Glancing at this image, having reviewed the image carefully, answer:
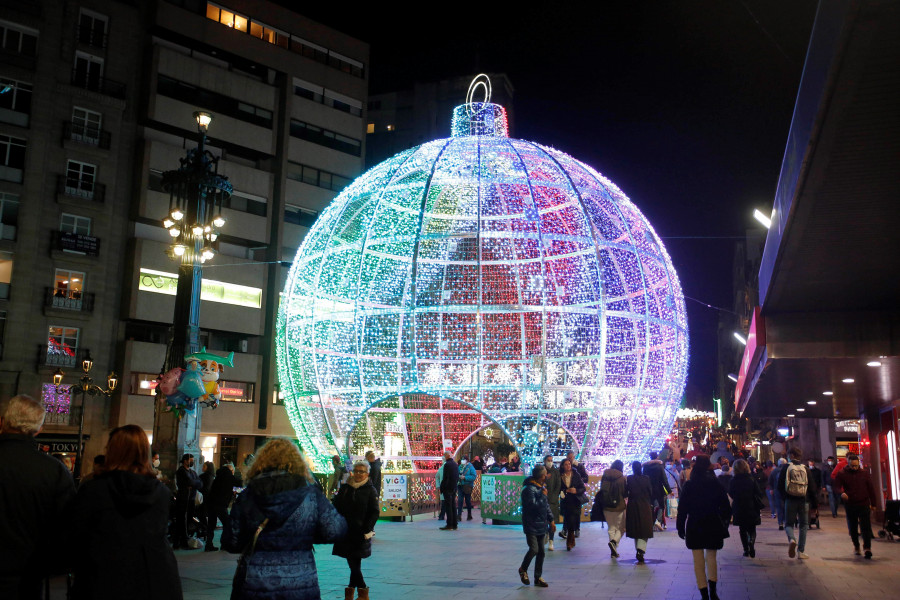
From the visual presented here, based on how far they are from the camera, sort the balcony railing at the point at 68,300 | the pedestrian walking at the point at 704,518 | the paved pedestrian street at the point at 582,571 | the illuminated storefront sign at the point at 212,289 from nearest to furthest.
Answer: the pedestrian walking at the point at 704,518 → the paved pedestrian street at the point at 582,571 → the balcony railing at the point at 68,300 → the illuminated storefront sign at the point at 212,289

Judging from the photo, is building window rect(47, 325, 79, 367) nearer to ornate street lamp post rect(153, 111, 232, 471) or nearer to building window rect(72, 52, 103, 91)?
building window rect(72, 52, 103, 91)

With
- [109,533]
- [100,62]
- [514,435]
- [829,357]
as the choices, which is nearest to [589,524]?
[514,435]

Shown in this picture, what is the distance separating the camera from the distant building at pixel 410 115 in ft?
204

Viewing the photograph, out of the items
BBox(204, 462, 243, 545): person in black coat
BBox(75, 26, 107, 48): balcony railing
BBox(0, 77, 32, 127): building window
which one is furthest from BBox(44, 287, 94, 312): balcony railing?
BBox(204, 462, 243, 545): person in black coat

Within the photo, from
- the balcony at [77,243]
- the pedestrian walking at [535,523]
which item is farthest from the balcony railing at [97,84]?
the pedestrian walking at [535,523]

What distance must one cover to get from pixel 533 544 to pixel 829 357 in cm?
528

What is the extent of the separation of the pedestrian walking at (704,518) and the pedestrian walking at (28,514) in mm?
6346

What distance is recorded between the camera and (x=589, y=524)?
59.3 ft

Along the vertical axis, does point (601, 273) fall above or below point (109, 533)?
above

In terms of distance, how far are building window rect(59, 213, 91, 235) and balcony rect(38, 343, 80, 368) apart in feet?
16.3

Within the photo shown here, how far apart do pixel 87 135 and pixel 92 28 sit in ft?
16.4

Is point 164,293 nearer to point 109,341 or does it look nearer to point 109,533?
point 109,341

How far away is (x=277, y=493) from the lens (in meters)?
4.53

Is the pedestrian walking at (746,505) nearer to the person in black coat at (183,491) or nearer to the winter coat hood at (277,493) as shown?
the person in black coat at (183,491)
